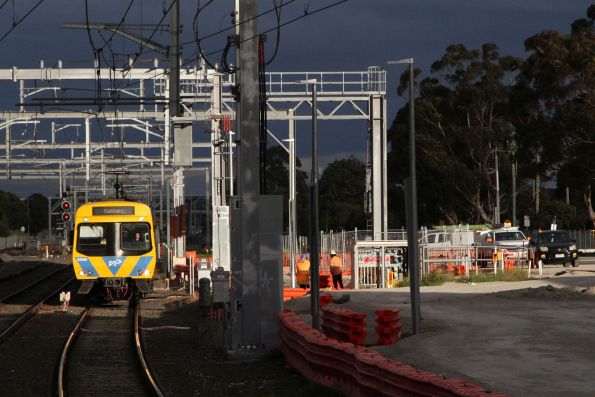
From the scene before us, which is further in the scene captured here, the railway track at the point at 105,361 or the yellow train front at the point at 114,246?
the yellow train front at the point at 114,246

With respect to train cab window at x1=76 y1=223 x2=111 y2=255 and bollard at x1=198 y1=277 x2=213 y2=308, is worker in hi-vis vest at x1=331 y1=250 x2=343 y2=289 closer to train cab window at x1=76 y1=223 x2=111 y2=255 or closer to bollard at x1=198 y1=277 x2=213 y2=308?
train cab window at x1=76 y1=223 x2=111 y2=255

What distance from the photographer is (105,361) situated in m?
20.4

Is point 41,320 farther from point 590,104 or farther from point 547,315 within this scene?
point 590,104

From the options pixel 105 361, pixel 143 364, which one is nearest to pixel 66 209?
pixel 105 361

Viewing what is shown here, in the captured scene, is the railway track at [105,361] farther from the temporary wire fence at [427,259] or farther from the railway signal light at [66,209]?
the railway signal light at [66,209]

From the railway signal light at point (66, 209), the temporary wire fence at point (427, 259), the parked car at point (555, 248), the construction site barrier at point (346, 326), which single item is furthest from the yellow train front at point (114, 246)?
the railway signal light at point (66, 209)

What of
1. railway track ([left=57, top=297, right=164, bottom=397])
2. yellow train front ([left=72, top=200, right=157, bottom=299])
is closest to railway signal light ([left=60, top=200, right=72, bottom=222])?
yellow train front ([left=72, top=200, right=157, bottom=299])

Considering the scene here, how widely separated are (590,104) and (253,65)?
127ft

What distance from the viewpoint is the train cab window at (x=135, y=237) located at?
34812 mm

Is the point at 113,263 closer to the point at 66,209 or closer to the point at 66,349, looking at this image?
the point at 66,349

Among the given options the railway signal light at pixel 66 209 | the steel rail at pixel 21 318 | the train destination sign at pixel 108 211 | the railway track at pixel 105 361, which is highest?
the railway signal light at pixel 66 209

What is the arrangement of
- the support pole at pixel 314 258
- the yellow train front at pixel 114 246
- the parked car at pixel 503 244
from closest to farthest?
the support pole at pixel 314 258
the yellow train front at pixel 114 246
the parked car at pixel 503 244

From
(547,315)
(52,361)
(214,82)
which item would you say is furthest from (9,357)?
(214,82)

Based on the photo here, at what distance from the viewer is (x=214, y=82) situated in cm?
4247
